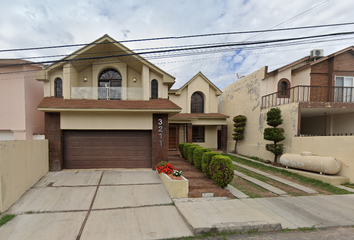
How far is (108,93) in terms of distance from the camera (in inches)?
401

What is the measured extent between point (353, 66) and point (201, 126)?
13104 mm

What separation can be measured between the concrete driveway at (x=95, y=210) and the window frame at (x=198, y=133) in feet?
33.9

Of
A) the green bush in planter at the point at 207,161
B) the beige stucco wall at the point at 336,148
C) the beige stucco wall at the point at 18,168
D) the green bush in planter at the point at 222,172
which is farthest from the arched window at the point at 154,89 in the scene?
the beige stucco wall at the point at 336,148

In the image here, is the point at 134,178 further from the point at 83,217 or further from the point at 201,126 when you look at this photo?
the point at 201,126

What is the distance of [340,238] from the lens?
4.46m

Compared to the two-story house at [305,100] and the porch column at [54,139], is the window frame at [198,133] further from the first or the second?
the porch column at [54,139]

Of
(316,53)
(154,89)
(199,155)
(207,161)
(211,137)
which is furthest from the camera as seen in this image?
(211,137)

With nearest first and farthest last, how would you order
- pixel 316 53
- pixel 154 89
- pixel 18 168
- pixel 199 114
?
pixel 18 168 → pixel 154 89 → pixel 316 53 → pixel 199 114

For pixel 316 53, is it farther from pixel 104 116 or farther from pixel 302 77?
pixel 104 116

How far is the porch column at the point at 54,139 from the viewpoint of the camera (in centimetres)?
938

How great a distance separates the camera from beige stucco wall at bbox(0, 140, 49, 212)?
571cm

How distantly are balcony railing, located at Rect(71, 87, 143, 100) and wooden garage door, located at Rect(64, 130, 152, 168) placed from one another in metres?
2.00

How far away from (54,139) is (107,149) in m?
2.79

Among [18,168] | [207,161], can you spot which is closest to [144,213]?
[207,161]
